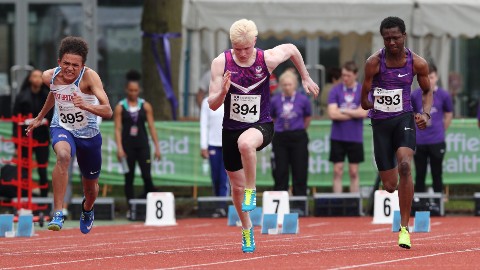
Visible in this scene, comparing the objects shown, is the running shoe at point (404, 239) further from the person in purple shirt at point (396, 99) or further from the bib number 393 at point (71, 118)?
the bib number 393 at point (71, 118)

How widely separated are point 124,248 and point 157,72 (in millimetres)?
10497

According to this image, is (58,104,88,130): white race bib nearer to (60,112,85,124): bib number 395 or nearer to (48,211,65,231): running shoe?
(60,112,85,124): bib number 395

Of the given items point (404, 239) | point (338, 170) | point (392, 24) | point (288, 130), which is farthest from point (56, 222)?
point (338, 170)

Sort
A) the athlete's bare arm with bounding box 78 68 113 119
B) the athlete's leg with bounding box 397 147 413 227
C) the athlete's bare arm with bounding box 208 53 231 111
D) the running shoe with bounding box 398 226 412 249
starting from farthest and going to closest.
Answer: the athlete's leg with bounding box 397 147 413 227 < the athlete's bare arm with bounding box 78 68 113 119 < the running shoe with bounding box 398 226 412 249 < the athlete's bare arm with bounding box 208 53 231 111

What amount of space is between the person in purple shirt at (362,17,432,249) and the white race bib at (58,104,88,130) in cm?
271

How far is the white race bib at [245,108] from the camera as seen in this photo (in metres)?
13.6

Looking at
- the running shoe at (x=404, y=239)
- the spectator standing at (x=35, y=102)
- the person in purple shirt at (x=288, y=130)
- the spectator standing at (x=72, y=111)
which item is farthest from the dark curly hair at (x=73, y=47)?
the person in purple shirt at (x=288, y=130)

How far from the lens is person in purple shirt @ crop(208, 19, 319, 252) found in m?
13.3

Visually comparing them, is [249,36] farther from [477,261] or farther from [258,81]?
[477,261]

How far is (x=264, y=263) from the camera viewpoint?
12.3 m

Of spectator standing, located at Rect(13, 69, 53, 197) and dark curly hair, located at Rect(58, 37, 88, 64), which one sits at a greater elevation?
dark curly hair, located at Rect(58, 37, 88, 64)

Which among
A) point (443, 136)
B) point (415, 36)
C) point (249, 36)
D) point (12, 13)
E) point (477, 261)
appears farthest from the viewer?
point (12, 13)

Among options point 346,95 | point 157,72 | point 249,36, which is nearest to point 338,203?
point 346,95

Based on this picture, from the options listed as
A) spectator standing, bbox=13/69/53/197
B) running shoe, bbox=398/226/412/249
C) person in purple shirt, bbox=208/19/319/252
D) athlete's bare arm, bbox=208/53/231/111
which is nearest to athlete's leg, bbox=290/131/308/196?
spectator standing, bbox=13/69/53/197
